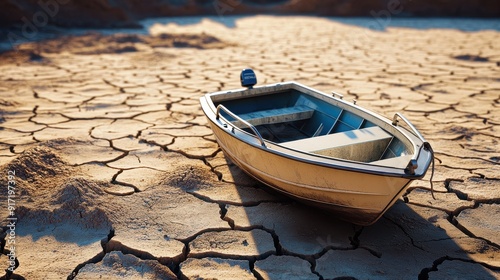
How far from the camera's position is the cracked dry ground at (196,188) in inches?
84.0

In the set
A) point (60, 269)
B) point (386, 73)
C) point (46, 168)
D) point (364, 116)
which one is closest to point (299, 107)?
point (364, 116)

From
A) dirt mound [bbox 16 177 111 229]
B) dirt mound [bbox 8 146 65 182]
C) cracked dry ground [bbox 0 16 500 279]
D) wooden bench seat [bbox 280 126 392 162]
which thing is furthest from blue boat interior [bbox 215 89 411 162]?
dirt mound [bbox 8 146 65 182]

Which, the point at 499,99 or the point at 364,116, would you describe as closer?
the point at 364,116

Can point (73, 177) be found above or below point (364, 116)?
below

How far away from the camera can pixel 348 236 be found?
2332 mm

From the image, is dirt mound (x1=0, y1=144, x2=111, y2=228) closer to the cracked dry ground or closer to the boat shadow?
the cracked dry ground

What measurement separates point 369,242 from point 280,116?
1.18m

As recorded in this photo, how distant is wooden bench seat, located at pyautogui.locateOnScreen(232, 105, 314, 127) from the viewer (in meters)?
Result: 3.10

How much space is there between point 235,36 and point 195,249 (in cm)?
729

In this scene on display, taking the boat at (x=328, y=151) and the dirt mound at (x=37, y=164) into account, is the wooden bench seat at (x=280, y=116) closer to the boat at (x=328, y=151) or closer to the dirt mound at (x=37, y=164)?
the boat at (x=328, y=151)

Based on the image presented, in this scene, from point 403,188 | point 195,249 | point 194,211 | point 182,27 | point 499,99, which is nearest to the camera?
point 403,188

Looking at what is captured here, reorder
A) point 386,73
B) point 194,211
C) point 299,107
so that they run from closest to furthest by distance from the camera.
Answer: point 194,211, point 299,107, point 386,73

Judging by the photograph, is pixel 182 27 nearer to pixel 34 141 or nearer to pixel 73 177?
pixel 34 141

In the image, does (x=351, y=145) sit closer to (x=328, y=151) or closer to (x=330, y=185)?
(x=328, y=151)
